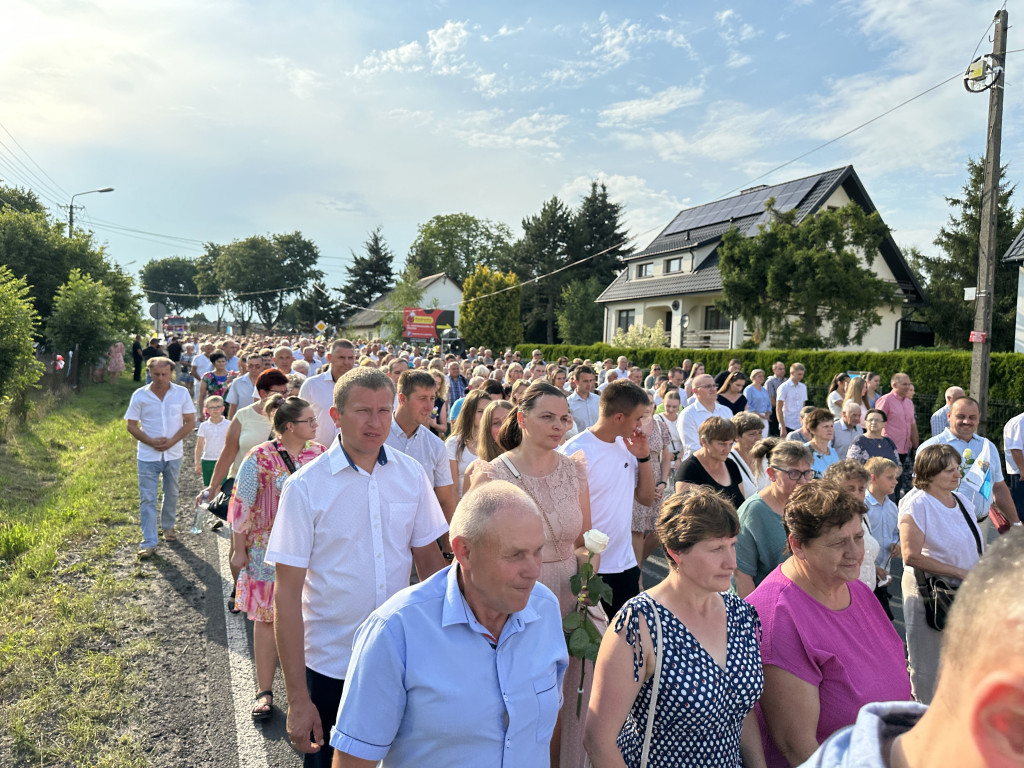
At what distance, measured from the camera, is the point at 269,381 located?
590 cm

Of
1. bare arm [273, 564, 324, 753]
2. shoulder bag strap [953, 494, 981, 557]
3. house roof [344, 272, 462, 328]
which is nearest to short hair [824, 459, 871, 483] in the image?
shoulder bag strap [953, 494, 981, 557]

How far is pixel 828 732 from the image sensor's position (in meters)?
2.61

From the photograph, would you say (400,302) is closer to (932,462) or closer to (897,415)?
(897,415)

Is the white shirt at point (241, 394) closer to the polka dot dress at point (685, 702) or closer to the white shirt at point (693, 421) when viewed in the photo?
the white shirt at point (693, 421)

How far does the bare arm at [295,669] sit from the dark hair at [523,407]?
161 centimetres

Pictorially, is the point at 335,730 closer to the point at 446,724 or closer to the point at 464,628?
the point at 446,724

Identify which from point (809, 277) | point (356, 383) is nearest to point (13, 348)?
point (356, 383)

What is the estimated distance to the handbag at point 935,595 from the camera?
3.95 metres

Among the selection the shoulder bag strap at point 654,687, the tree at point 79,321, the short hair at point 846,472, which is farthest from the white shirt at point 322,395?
the tree at point 79,321

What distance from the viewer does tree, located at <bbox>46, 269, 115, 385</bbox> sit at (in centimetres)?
2241

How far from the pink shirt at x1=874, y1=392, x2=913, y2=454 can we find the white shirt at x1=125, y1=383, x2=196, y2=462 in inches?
343

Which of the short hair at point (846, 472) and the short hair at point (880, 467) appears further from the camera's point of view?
the short hair at point (880, 467)

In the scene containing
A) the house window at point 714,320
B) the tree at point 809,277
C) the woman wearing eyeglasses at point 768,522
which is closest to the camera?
the woman wearing eyeglasses at point 768,522

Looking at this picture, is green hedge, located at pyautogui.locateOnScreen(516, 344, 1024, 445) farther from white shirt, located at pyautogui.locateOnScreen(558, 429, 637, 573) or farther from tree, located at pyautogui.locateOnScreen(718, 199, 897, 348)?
white shirt, located at pyautogui.locateOnScreen(558, 429, 637, 573)
